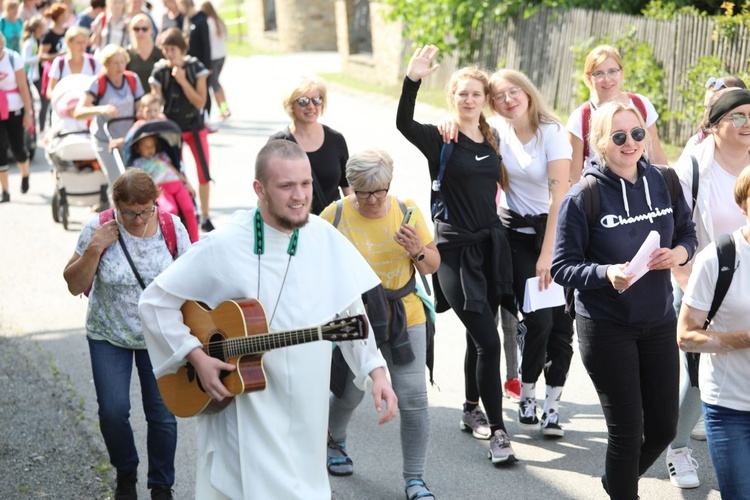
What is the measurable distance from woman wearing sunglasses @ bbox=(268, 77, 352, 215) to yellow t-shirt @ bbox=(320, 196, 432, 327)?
1078mm

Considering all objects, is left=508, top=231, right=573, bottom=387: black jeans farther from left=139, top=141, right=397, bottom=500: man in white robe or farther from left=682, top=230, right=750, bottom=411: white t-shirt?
left=139, top=141, right=397, bottom=500: man in white robe

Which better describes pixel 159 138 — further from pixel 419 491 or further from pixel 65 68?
pixel 419 491

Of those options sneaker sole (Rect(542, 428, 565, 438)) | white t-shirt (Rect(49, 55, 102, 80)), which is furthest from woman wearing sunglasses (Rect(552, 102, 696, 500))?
white t-shirt (Rect(49, 55, 102, 80))

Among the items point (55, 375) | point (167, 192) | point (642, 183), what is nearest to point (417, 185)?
point (167, 192)

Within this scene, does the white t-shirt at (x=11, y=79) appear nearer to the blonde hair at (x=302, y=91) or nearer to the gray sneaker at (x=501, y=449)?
the blonde hair at (x=302, y=91)

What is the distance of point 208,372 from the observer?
4.39m

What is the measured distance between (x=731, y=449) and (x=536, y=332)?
208cm

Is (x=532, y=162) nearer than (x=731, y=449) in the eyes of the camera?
No

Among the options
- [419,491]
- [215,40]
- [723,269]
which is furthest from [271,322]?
[215,40]

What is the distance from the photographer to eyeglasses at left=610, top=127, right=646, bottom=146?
5.23 metres

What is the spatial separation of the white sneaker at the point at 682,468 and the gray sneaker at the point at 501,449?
855 mm

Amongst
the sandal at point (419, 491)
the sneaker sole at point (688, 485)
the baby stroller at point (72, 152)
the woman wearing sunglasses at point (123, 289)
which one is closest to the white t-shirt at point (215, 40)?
the baby stroller at point (72, 152)

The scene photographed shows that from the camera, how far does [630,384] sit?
5215 mm

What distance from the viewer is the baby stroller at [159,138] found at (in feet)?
31.3
